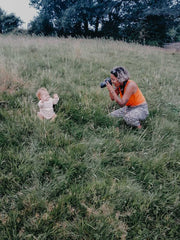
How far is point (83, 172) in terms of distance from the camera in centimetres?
194

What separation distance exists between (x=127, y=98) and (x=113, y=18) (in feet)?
71.2

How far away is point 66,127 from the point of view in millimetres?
2600

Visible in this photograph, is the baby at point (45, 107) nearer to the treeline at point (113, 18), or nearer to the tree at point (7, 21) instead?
the treeline at point (113, 18)

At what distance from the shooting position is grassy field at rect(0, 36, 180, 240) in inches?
56.4

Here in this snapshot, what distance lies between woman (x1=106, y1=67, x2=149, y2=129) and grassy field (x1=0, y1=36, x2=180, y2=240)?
179 mm

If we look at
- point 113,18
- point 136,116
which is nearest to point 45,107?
point 136,116

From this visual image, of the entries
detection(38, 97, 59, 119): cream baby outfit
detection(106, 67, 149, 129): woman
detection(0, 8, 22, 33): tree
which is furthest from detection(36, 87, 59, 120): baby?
detection(0, 8, 22, 33): tree

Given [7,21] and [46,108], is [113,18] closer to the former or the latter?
[7,21]

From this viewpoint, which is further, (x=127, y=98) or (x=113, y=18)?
(x=113, y=18)

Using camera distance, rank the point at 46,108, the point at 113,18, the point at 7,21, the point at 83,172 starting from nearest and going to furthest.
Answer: the point at 83,172, the point at 46,108, the point at 113,18, the point at 7,21

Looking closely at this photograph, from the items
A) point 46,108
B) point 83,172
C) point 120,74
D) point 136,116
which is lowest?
point 83,172

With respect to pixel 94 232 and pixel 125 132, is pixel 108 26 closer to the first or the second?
pixel 125 132

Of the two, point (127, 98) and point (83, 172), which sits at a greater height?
point (127, 98)

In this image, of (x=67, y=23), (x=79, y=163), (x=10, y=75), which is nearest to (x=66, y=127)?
(x=79, y=163)
